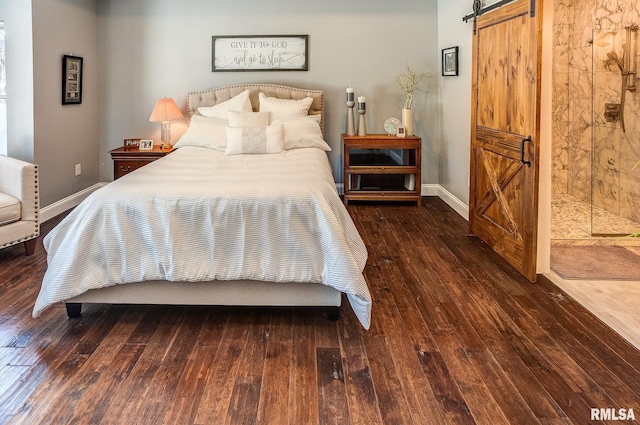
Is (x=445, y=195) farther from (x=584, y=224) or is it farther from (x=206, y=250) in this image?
(x=206, y=250)

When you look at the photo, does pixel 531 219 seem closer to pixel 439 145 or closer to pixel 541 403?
pixel 541 403

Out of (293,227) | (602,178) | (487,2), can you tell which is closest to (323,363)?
(293,227)

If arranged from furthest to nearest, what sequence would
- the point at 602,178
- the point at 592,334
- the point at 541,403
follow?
the point at 602,178
the point at 592,334
the point at 541,403

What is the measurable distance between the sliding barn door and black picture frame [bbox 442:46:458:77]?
0.99 meters

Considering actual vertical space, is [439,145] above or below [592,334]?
above

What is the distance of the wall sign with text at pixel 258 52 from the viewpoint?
20.6 feet

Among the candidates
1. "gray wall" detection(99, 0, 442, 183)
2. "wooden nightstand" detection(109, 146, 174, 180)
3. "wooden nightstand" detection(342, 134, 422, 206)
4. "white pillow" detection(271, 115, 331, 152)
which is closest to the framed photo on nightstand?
"wooden nightstand" detection(109, 146, 174, 180)

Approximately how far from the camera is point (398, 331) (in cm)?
285

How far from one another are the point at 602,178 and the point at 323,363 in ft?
13.6

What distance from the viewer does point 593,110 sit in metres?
5.46

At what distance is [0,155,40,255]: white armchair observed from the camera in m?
3.97

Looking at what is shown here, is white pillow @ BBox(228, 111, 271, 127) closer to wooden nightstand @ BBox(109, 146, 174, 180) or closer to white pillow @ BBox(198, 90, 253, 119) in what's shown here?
white pillow @ BBox(198, 90, 253, 119)

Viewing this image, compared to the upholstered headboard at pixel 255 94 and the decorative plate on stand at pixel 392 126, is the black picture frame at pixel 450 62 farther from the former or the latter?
the upholstered headboard at pixel 255 94

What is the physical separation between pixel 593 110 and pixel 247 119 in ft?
11.4
